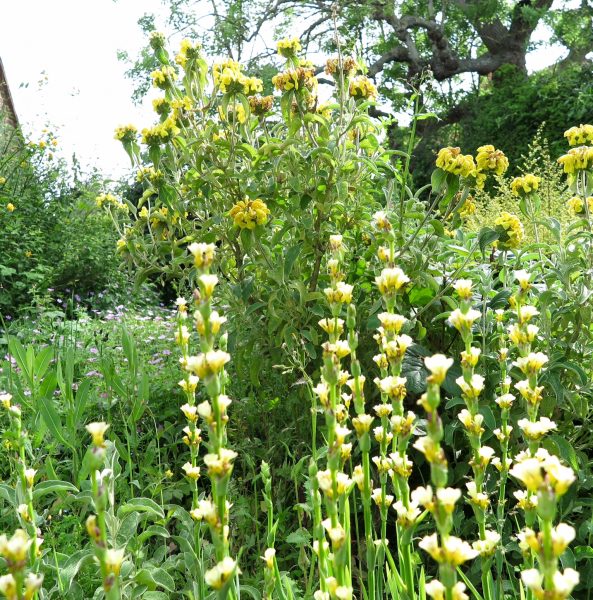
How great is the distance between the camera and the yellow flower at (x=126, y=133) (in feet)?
8.87

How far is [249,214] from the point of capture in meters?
2.11

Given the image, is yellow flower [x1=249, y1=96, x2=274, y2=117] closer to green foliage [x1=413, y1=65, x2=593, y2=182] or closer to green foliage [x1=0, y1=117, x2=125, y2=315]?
green foliage [x1=0, y1=117, x2=125, y2=315]

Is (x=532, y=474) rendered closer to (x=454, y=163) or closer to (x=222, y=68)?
(x=454, y=163)

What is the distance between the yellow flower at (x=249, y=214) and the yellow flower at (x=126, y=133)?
870 millimetres

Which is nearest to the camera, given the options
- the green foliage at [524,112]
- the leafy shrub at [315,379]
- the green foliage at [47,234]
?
the leafy shrub at [315,379]

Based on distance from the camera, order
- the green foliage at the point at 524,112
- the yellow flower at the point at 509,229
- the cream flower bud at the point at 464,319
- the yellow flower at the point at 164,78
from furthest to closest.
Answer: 1. the green foliage at the point at 524,112
2. the yellow flower at the point at 164,78
3. the yellow flower at the point at 509,229
4. the cream flower bud at the point at 464,319

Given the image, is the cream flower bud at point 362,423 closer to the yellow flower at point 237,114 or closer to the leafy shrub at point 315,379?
the leafy shrub at point 315,379

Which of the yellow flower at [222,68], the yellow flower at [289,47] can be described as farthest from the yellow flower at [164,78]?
the yellow flower at [289,47]

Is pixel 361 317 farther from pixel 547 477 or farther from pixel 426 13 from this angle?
pixel 426 13

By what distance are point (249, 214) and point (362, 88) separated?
74 centimetres

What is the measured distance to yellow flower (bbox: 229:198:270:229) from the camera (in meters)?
2.10

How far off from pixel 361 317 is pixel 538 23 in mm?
12616

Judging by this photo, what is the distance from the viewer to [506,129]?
10.7 metres

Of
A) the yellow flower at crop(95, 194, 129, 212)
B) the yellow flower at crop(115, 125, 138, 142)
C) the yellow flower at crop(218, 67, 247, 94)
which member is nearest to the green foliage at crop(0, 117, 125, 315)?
the yellow flower at crop(95, 194, 129, 212)
